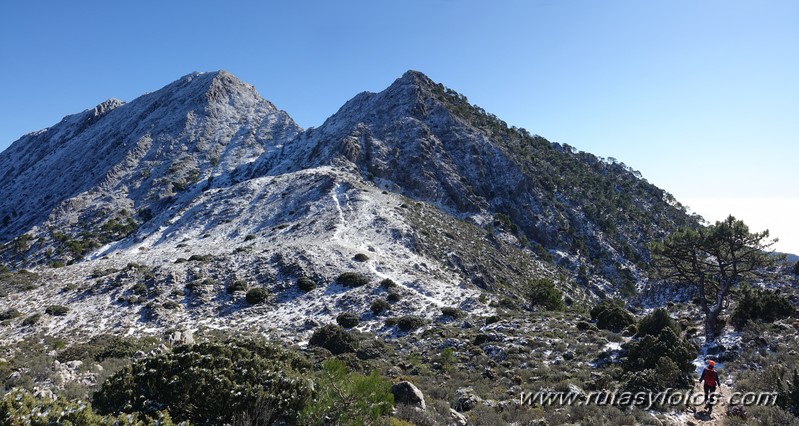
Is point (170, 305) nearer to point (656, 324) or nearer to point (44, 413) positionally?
point (44, 413)

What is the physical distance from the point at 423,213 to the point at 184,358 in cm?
5382

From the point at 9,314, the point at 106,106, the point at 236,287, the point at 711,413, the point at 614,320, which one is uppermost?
the point at 106,106

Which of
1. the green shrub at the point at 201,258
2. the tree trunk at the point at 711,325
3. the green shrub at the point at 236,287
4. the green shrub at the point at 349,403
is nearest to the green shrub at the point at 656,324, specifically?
the tree trunk at the point at 711,325

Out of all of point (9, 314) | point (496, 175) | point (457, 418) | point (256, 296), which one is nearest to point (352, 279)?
point (256, 296)

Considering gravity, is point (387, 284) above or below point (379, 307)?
above

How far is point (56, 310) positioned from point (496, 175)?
72.3 meters

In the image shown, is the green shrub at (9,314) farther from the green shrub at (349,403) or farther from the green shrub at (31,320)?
the green shrub at (349,403)

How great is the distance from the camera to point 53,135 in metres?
140

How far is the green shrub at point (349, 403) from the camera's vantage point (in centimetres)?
983

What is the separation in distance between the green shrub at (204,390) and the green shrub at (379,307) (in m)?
20.7

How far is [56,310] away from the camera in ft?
101

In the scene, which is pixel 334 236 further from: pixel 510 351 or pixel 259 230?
pixel 510 351

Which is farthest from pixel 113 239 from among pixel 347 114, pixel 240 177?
pixel 347 114

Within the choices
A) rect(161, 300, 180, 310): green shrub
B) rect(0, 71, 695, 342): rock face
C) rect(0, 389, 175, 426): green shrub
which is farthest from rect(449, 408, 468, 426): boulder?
rect(161, 300, 180, 310): green shrub
